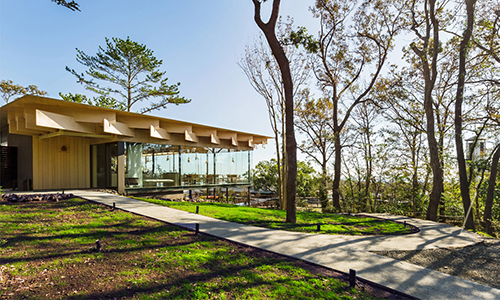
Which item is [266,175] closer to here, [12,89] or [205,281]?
[205,281]

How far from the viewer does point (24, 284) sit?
3.25m

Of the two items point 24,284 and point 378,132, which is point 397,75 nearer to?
point 378,132

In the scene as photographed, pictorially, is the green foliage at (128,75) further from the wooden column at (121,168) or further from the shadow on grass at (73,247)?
the shadow on grass at (73,247)

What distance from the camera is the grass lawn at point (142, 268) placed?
10.6 ft

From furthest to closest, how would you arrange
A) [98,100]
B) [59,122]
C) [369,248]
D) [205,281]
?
1. [98,100]
2. [59,122]
3. [369,248]
4. [205,281]

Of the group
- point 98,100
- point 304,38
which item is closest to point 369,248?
point 304,38

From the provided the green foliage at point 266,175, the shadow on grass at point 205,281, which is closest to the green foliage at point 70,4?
the shadow on grass at point 205,281

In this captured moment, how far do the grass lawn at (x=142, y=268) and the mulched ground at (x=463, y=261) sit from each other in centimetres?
203

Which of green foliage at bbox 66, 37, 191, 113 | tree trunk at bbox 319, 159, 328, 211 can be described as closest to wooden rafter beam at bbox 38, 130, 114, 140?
green foliage at bbox 66, 37, 191, 113

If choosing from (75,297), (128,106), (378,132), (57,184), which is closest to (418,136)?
(378,132)

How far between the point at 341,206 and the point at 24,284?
47.8 feet

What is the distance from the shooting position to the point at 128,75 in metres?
21.0

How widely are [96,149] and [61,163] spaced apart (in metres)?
1.62

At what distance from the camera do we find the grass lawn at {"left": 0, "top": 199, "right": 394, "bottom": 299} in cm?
324
